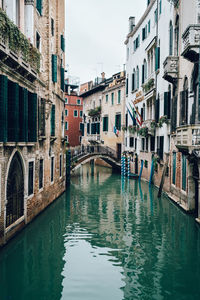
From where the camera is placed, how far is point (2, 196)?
9180 millimetres

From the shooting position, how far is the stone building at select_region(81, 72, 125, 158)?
108 ft

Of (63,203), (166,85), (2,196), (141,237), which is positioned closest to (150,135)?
(166,85)

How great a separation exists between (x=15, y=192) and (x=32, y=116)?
3.48m

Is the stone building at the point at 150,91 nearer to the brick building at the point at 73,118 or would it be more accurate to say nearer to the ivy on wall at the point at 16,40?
the ivy on wall at the point at 16,40

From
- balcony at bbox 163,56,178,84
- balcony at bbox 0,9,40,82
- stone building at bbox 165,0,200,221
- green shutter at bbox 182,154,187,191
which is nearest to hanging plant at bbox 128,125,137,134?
stone building at bbox 165,0,200,221

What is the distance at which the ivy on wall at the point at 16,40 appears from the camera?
8.80m

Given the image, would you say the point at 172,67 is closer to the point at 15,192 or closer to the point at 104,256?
the point at 15,192

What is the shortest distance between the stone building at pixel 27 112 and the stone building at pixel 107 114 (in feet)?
49.9

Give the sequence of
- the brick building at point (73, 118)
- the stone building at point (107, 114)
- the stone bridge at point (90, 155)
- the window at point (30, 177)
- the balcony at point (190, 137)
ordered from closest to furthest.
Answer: the balcony at point (190, 137) < the window at point (30, 177) < the stone bridge at point (90, 155) < the stone building at point (107, 114) < the brick building at point (73, 118)

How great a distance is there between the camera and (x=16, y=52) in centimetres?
1008

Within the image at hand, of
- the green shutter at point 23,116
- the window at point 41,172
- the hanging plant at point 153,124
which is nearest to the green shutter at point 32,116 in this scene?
the green shutter at point 23,116

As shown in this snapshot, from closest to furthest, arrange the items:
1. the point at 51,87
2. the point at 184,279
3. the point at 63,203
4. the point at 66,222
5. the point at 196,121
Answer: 1. the point at 184,279
2. the point at 196,121
3. the point at 66,222
4. the point at 51,87
5. the point at 63,203

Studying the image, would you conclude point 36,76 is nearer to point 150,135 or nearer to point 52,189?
point 52,189

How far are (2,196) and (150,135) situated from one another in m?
16.4
